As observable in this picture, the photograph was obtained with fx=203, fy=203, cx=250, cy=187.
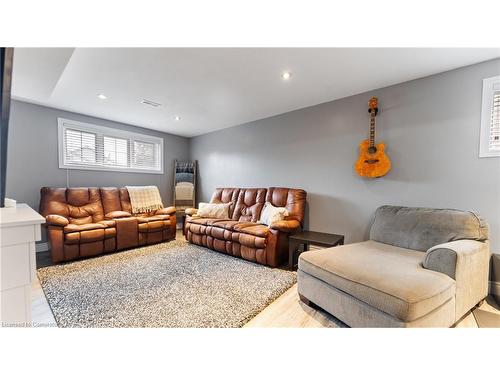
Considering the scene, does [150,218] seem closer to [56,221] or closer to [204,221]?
[204,221]

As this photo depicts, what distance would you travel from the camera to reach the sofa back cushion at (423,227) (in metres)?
1.79

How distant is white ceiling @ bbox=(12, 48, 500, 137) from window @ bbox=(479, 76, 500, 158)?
27 cm

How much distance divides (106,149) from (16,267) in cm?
379

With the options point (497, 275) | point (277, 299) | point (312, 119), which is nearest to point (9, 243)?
point (277, 299)

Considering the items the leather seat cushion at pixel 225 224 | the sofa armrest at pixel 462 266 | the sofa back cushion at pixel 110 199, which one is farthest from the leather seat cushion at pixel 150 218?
the sofa armrest at pixel 462 266

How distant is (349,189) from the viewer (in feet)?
9.35

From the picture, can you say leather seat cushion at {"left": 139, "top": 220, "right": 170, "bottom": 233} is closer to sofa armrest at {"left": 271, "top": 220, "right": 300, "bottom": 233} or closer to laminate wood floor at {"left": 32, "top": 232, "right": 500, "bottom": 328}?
laminate wood floor at {"left": 32, "top": 232, "right": 500, "bottom": 328}

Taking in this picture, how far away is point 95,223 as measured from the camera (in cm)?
315

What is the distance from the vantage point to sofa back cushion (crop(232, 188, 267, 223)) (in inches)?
136

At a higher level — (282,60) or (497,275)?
(282,60)

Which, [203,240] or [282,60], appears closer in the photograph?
[282,60]

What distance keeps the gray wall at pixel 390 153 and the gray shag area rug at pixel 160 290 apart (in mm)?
1358

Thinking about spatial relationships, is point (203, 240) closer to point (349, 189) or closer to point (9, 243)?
point (349, 189)
